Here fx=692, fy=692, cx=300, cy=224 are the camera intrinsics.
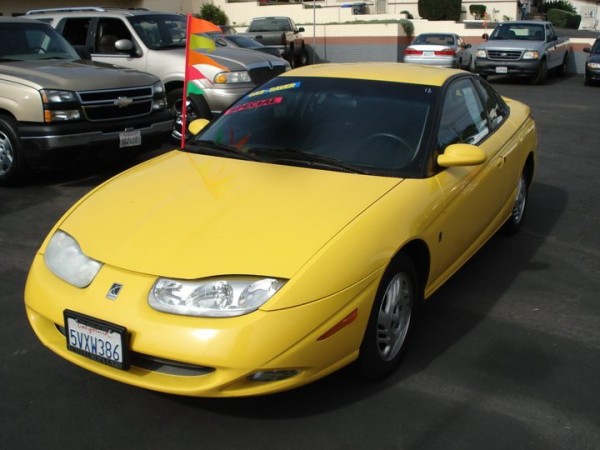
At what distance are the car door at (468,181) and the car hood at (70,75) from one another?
3.98 meters

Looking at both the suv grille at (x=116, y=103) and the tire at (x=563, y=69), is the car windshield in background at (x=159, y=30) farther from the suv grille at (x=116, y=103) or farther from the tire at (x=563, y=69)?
the tire at (x=563, y=69)

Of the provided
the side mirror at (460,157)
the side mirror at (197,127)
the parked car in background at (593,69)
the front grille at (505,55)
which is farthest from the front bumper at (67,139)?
the parked car in background at (593,69)

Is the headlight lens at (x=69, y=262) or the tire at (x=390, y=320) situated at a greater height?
the headlight lens at (x=69, y=262)

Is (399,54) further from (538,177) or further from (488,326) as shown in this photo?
(488,326)

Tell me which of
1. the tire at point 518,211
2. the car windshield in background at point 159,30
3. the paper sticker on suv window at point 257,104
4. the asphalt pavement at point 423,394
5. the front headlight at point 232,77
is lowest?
the asphalt pavement at point 423,394

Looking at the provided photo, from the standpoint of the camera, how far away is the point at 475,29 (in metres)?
27.3

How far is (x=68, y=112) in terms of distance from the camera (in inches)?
271

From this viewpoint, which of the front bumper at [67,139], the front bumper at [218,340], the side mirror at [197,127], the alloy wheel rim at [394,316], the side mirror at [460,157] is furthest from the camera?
the front bumper at [67,139]

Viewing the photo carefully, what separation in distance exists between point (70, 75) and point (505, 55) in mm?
14577

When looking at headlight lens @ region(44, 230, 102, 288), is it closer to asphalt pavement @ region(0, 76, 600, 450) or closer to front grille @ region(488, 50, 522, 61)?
asphalt pavement @ region(0, 76, 600, 450)

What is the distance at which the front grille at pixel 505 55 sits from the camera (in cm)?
1877

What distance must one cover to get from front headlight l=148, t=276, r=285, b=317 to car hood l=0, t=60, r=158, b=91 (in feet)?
15.2

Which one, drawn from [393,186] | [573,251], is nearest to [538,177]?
[573,251]

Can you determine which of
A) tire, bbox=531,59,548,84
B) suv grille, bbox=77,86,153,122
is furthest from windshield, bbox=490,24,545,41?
suv grille, bbox=77,86,153,122
